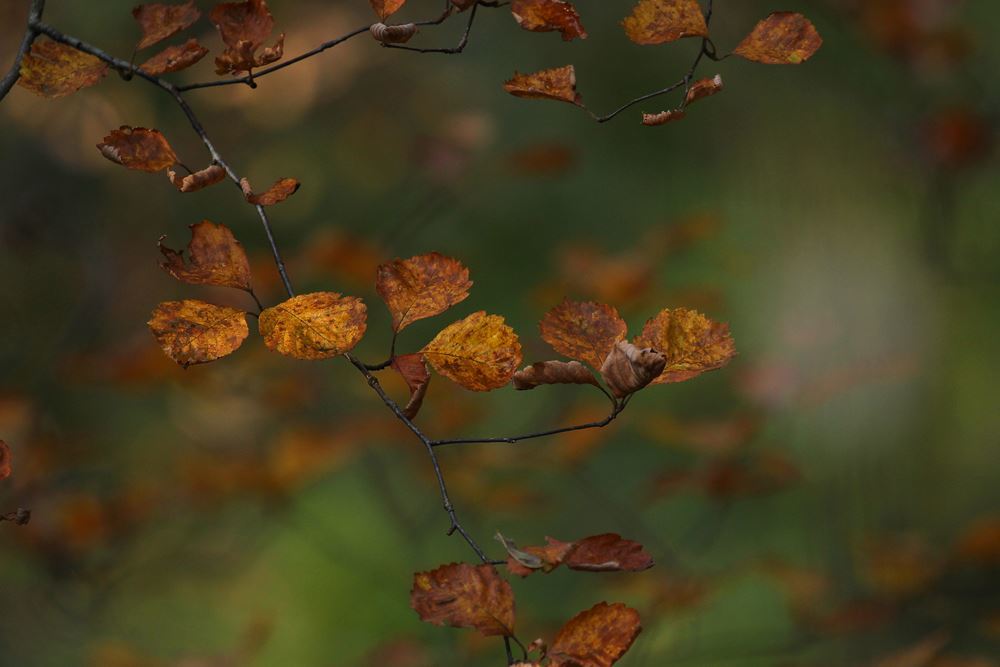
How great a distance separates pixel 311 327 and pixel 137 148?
16 cm

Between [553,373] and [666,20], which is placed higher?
[666,20]

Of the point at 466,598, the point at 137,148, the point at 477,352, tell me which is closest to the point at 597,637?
the point at 466,598

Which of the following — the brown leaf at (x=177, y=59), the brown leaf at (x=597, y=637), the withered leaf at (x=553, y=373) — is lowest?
the brown leaf at (x=597, y=637)

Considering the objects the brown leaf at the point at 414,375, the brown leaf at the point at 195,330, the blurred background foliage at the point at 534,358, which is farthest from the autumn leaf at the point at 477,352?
the blurred background foliage at the point at 534,358

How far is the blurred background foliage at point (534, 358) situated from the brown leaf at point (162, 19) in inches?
53.4

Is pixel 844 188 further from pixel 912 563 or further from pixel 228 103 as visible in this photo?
pixel 228 103

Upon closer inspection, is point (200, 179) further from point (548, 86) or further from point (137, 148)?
point (548, 86)

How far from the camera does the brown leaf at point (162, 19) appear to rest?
0.65 meters

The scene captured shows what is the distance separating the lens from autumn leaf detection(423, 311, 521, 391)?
0.59 meters

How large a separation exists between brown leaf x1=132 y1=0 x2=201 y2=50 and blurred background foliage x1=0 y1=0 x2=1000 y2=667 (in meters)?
1.36

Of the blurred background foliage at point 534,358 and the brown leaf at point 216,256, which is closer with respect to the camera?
the brown leaf at point 216,256

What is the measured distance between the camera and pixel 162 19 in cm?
66

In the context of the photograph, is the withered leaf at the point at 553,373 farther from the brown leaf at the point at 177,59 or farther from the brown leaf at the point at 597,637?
the brown leaf at the point at 177,59

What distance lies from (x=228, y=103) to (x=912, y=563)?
8.94ft
